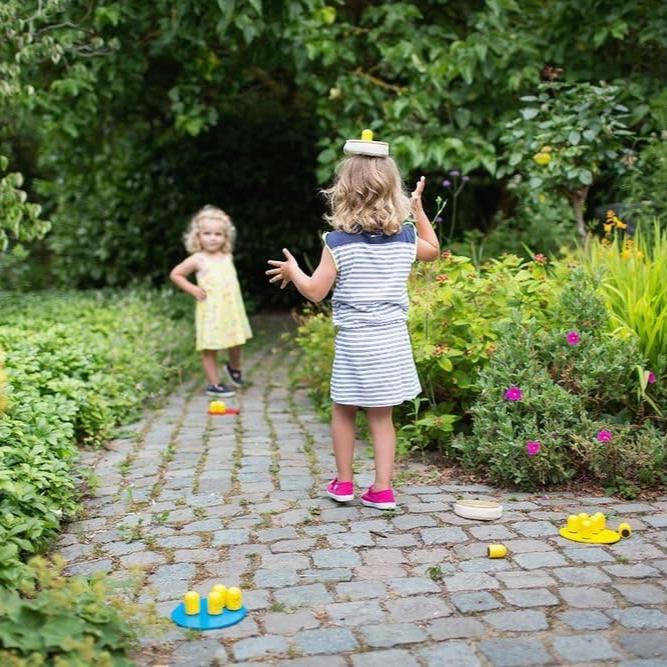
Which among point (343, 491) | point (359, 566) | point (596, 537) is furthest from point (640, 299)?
point (359, 566)

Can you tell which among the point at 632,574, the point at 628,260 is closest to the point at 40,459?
the point at 632,574

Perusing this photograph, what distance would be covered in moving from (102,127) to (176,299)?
2.14 meters

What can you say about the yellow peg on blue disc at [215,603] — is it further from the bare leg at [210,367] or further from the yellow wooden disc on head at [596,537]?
the bare leg at [210,367]

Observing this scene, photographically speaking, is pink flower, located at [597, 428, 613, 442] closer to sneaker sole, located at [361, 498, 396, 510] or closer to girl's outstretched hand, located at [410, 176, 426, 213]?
sneaker sole, located at [361, 498, 396, 510]

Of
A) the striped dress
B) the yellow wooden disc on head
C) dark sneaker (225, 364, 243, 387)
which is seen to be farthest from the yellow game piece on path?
dark sneaker (225, 364, 243, 387)

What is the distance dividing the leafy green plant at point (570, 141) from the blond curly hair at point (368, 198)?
299 centimetres

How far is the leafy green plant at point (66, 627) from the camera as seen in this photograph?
242 centimetres

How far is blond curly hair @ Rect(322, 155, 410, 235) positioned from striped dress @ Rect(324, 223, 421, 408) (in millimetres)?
65

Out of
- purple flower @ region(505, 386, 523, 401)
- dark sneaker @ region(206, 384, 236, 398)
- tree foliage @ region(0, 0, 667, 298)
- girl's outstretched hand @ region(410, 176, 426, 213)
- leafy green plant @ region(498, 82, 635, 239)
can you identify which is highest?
tree foliage @ region(0, 0, 667, 298)

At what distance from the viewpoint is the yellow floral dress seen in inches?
263

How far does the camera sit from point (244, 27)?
6.50 meters

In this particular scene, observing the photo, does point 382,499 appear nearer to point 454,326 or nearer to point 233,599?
point 233,599

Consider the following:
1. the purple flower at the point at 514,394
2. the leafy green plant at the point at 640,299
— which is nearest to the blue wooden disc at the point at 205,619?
the purple flower at the point at 514,394

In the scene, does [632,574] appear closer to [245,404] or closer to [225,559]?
[225,559]
